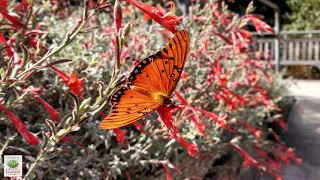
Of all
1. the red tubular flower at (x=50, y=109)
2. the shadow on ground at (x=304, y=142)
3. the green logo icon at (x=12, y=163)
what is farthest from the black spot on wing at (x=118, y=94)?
the shadow on ground at (x=304, y=142)

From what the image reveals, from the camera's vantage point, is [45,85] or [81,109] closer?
[81,109]

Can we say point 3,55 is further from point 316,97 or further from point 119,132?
point 316,97

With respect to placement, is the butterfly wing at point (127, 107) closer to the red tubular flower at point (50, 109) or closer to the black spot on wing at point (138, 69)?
the black spot on wing at point (138, 69)

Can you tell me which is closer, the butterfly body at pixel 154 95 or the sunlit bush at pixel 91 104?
the butterfly body at pixel 154 95

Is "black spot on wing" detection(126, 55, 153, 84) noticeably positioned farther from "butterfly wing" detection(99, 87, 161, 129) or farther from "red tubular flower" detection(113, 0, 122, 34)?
"red tubular flower" detection(113, 0, 122, 34)

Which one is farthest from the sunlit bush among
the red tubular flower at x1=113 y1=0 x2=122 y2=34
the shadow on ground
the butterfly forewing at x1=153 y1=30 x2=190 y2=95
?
the shadow on ground

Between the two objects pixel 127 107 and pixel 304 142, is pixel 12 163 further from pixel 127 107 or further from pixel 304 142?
pixel 304 142

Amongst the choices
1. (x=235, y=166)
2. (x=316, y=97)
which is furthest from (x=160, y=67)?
(x=316, y=97)

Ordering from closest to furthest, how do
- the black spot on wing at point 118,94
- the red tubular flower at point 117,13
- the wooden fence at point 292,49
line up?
the black spot on wing at point 118,94, the red tubular flower at point 117,13, the wooden fence at point 292,49
